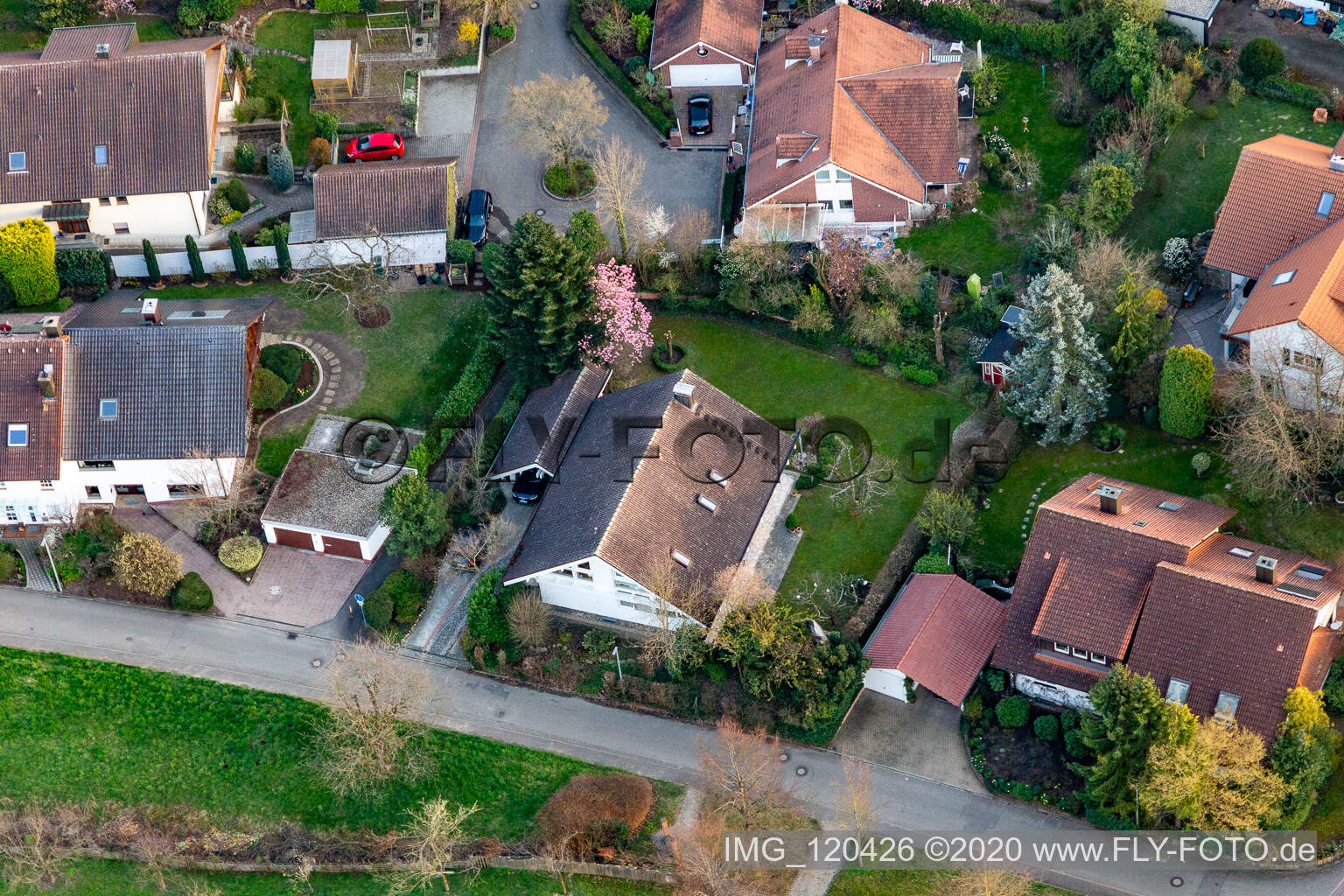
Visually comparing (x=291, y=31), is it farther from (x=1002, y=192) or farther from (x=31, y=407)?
(x=1002, y=192)

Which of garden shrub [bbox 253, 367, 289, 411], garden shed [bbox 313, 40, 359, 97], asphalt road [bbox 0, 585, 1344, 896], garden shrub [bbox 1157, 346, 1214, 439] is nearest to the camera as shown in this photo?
asphalt road [bbox 0, 585, 1344, 896]

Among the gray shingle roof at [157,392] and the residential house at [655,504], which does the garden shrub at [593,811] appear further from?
the gray shingle roof at [157,392]

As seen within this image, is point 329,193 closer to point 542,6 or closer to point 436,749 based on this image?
point 542,6

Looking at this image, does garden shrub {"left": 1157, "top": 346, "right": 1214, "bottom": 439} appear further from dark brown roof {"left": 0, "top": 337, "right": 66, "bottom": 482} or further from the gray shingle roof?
dark brown roof {"left": 0, "top": 337, "right": 66, "bottom": 482}

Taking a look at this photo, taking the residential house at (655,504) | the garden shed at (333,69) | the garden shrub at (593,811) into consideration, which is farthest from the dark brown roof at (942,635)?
the garden shed at (333,69)

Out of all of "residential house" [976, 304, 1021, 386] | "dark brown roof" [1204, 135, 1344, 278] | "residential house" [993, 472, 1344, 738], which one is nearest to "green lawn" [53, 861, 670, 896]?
"residential house" [993, 472, 1344, 738]

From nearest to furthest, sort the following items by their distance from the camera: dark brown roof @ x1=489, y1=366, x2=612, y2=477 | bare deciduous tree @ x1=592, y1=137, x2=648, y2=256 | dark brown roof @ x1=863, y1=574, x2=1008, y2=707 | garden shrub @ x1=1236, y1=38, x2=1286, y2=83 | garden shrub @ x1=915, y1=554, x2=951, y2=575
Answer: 1. dark brown roof @ x1=863, y1=574, x2=1008, y2=707
2. garden shrub @ x1=915, y1=554, x2=951, y2=575
3. dark brown roof @ x1=489, y1=366, x2=612, y2=477
4. bare deciduous tree @ x1=592, y1=137, x2=648, y2=256
5. garden shrub @ x1=1236, y1=38, x2=1286, y2=83

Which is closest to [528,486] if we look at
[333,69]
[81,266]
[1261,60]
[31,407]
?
[31,407]

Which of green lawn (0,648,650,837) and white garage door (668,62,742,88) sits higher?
white garage door (668,62,742,88)
